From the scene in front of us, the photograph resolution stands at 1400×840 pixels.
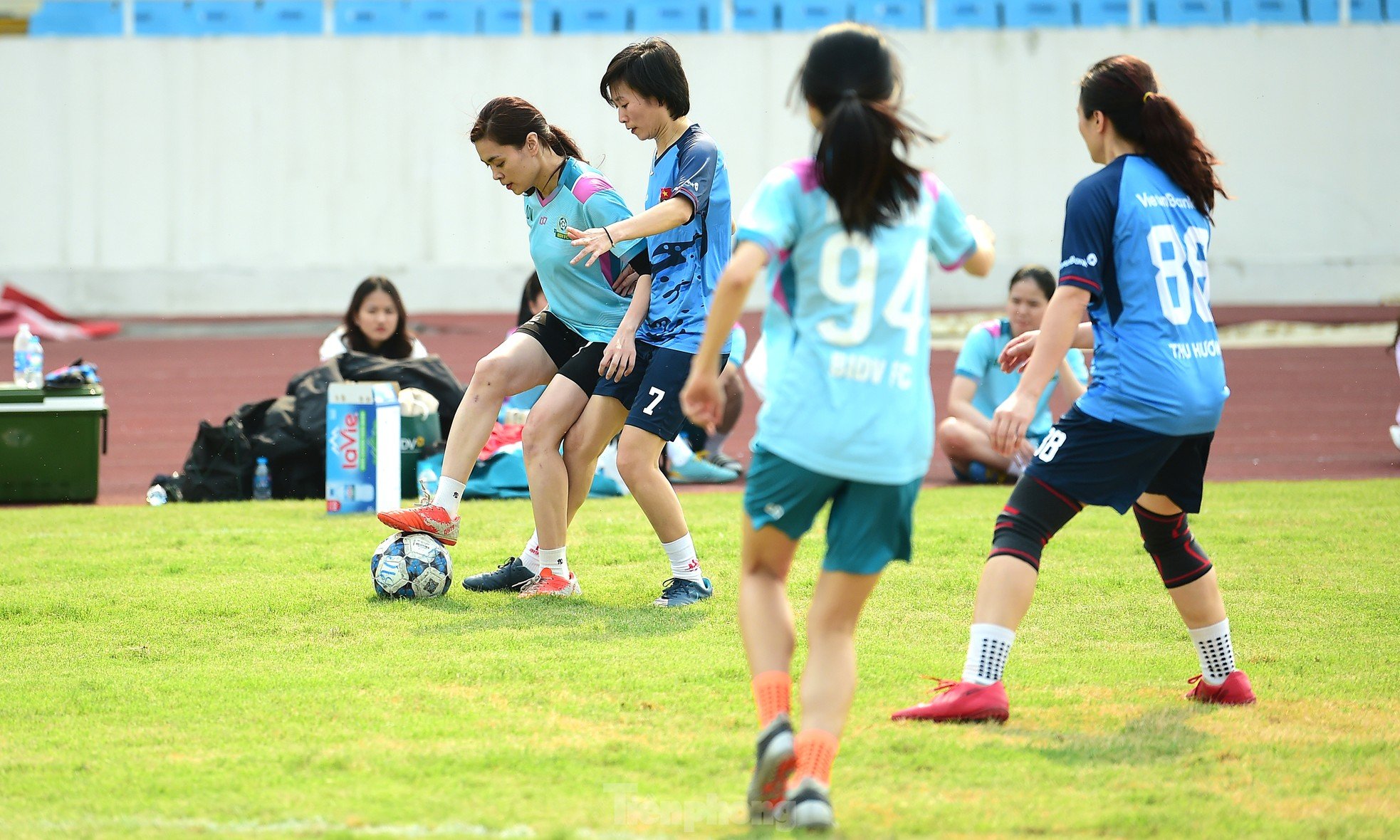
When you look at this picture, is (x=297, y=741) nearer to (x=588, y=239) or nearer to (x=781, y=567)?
(x=781, y=567)

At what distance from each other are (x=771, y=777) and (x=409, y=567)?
3.00 metres

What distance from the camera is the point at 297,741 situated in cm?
356

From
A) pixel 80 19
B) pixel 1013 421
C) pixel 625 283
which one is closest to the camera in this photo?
pixel 1013 421

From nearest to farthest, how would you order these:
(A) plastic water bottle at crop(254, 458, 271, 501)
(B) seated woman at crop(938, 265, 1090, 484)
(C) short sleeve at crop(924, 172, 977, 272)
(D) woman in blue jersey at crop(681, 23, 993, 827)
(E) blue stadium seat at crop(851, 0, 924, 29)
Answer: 1. (D) woman in blue jersey at crop(681, 23, 993, 827)
2. (C) short sleeve at crop(924, 172, 977, 272)
3. (B) seated woman at crop(938, 265, 1090, 484)
4. (A) plastic water bottle at crop(254, 458, 271, 501)
5. (E) blue stadium seat at crop(851, 0, 924, 29)

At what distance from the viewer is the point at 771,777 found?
279cm

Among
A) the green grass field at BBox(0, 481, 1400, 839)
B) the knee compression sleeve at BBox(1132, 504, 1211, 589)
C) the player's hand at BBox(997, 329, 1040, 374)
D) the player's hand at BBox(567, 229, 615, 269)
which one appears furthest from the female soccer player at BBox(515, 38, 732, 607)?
the knee compression sleeve at BBox(1132, 504, 1211, 589)

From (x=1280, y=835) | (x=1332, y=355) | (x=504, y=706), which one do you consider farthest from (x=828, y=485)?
(x=1332, y=355)

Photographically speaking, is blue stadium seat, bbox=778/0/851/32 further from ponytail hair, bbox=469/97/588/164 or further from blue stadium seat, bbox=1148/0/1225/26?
ponytail hair, bbox=469/97/588/164

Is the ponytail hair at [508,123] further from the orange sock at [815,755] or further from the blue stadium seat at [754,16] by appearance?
the blue stadium seat at [754,16]

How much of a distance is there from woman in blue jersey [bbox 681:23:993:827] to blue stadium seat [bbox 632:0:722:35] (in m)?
21.3

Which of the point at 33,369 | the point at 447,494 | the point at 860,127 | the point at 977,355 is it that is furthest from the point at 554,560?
the point at 33,369

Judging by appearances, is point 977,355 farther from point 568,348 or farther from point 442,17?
point 442,17

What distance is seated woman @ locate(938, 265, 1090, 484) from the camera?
8.23 m

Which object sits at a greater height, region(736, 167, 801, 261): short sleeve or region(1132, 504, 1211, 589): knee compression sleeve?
region(736, 167, 801, 261): short sleeve
